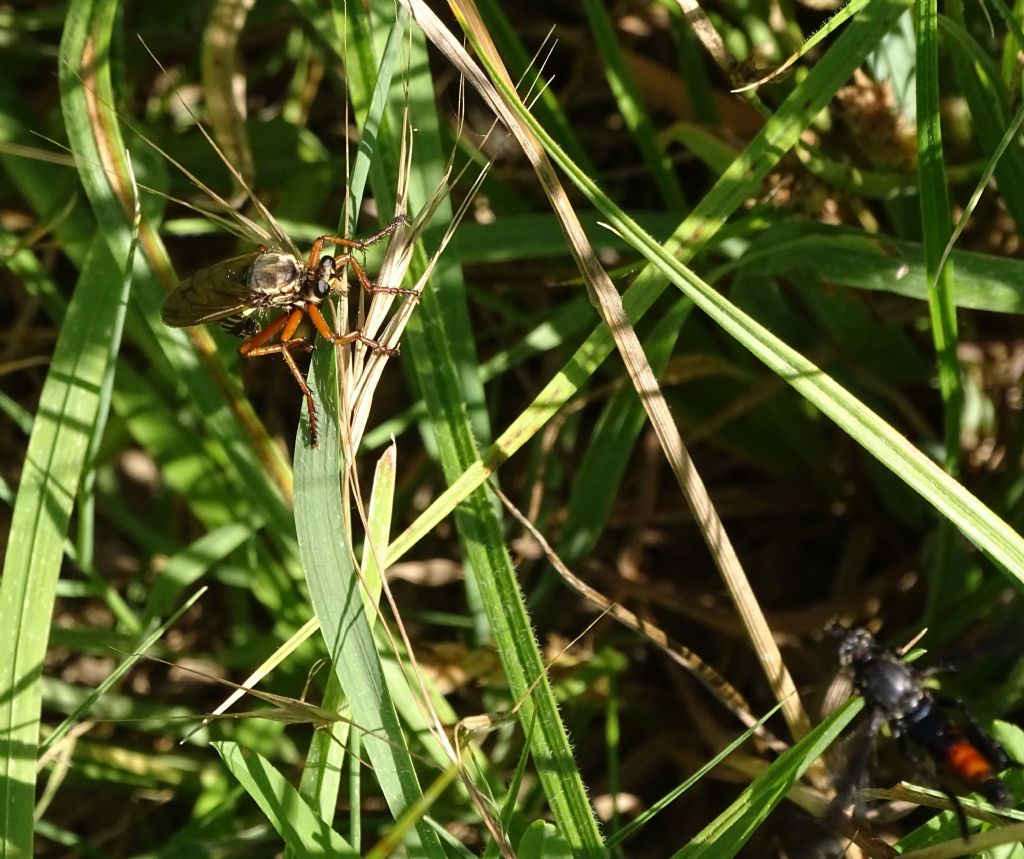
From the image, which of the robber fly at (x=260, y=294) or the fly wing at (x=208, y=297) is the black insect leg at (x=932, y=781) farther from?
the fly wing at (x=208, y=297)

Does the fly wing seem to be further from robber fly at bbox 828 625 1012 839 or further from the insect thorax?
robber fly at bbox 828 625 1012 839

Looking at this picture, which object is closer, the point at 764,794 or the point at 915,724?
the point at 764,794

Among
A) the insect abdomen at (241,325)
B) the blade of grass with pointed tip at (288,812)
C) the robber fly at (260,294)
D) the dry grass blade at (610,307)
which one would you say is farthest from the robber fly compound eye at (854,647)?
the insect abdomen at (241,325)

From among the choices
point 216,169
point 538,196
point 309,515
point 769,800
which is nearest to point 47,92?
point 216,169

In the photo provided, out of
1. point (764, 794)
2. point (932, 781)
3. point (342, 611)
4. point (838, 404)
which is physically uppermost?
point (838, 404)

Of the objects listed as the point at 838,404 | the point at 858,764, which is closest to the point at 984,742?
the point at 858,764

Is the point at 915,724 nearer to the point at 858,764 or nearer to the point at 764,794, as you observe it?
the point at 858,764
